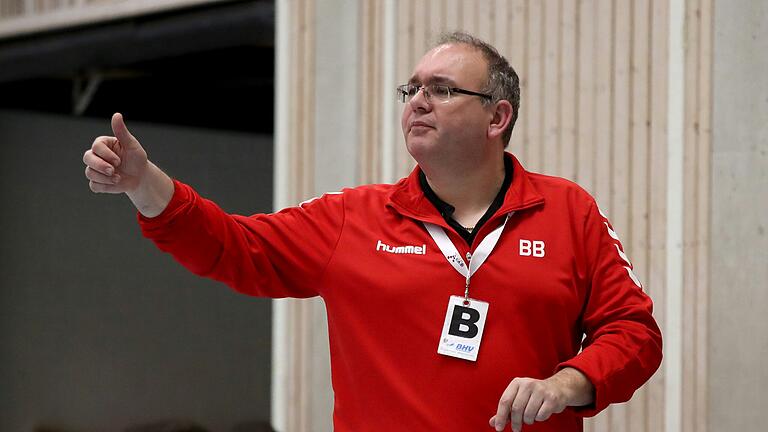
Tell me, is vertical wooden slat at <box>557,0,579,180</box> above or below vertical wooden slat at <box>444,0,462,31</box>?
below

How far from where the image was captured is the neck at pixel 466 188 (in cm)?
244

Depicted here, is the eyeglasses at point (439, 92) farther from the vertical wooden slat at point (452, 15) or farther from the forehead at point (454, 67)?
the vertical wooden slat at point (452, 15)

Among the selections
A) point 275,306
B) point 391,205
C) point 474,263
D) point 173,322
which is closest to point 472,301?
A: point 474,263

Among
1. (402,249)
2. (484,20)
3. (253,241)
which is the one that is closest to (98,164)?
(253,241)

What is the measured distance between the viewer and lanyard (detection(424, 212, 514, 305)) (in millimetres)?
2275

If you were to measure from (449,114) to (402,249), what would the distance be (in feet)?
1.16

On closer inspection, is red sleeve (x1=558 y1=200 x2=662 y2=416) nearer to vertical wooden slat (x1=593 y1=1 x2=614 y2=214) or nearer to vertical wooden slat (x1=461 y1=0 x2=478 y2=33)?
vertical wooden slat (x1=593 y1=1 x2=614 y2=214)

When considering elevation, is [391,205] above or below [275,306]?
above

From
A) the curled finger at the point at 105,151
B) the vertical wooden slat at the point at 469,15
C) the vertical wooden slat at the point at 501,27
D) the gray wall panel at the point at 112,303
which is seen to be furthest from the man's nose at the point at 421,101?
the gray wall panel at the point at 112,303

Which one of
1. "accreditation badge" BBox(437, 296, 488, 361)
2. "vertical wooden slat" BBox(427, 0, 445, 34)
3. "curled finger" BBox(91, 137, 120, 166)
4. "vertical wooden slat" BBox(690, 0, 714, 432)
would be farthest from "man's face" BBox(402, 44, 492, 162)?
"vertical wooden slat" BBox(427, 0, 445, 34)

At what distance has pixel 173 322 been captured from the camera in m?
6.02

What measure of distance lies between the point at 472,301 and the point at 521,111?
1.80 metres

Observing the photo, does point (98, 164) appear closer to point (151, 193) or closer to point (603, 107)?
point (151, 193)

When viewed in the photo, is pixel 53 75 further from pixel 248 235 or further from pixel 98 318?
pixel 248 235
